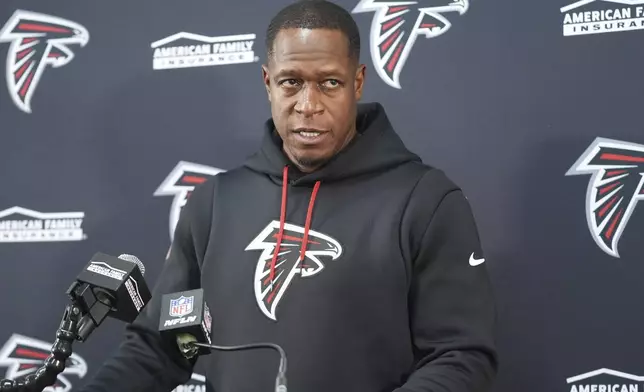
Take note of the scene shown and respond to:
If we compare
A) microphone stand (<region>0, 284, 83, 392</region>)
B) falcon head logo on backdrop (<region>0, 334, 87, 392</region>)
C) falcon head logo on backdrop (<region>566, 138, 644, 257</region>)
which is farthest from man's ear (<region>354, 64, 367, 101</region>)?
falcon head logo on backdrop (<region>0, 334, 87, 392</region>)

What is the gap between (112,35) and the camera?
7.36 feet

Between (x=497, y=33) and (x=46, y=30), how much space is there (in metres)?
1.19

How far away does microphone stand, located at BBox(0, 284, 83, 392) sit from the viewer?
1132 millimetres

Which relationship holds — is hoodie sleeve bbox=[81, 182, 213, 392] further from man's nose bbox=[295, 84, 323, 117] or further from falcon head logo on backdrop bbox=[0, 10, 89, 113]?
falcon head logo on backdrop bbox=[0, 10, 89, 113]

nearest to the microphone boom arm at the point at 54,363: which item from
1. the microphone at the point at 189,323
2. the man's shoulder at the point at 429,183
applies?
the microphone at the point at 189,323

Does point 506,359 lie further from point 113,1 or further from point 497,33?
point 113,1

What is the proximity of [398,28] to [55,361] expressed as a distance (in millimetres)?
1204

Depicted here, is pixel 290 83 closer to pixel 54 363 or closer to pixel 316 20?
pixel 316 20

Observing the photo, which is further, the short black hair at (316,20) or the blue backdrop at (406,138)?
the blue backdrop at (406,138)

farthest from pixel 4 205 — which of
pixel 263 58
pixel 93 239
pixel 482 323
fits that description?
pixel 482 323

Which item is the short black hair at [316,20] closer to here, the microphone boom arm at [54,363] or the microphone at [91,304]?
the microphone at [91,304]

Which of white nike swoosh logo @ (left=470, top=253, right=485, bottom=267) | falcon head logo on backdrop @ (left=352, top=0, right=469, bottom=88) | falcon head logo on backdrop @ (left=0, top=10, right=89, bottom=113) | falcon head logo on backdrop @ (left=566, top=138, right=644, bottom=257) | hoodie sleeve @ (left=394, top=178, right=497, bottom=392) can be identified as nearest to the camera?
hoodie sleeve @ (left=394, top=178, right=497, bottom=392)

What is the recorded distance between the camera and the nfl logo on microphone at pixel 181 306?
1222mm

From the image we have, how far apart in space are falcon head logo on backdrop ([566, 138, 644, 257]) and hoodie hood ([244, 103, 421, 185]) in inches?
17.9
